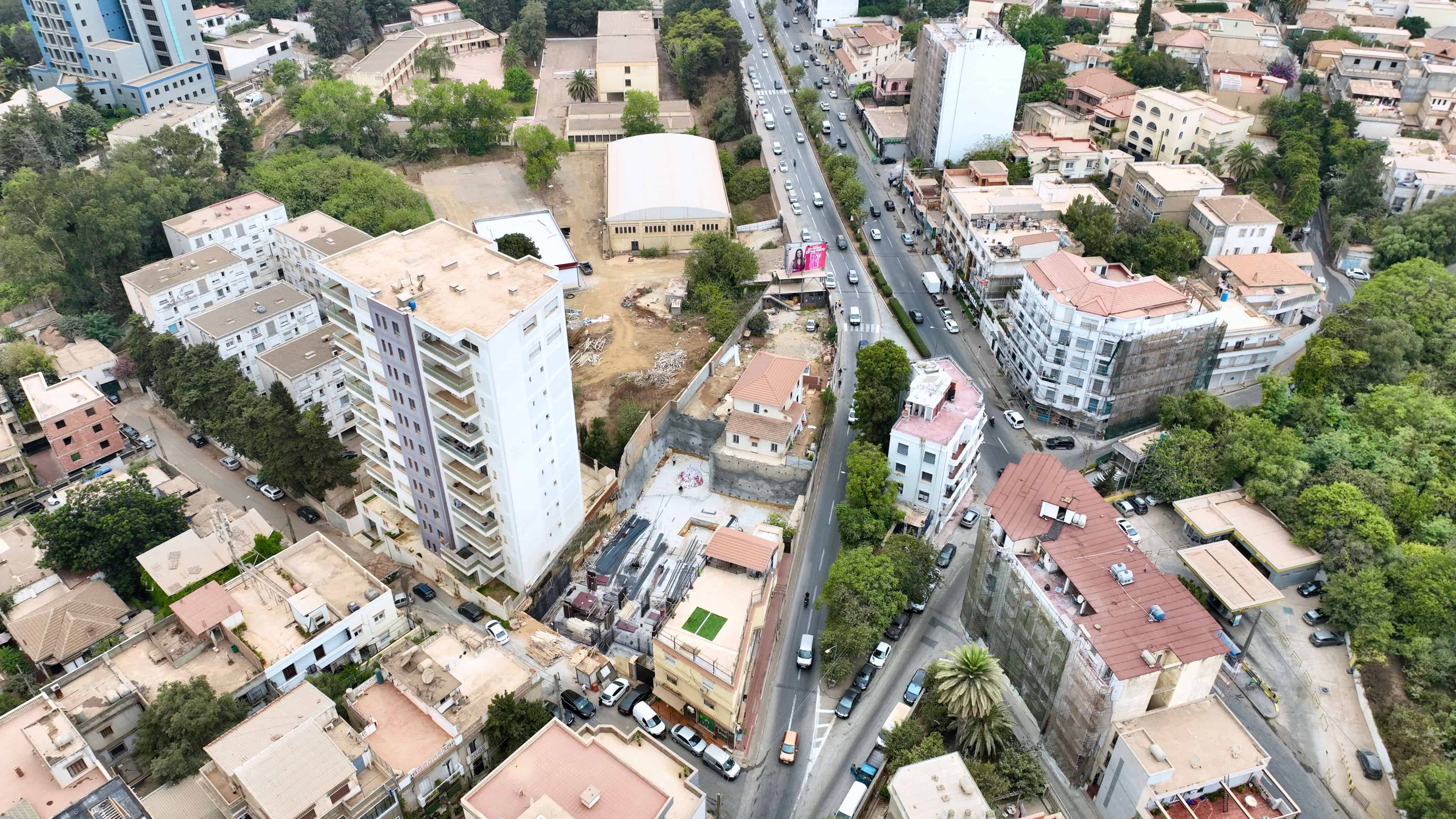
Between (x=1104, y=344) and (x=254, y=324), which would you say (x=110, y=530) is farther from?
(x=1104, y=344)

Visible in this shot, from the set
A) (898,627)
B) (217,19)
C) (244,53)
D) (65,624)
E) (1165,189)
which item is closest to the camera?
(65,624)

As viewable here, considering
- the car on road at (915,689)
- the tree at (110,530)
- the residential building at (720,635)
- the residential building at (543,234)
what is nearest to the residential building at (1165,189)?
the residential building at (543,234)

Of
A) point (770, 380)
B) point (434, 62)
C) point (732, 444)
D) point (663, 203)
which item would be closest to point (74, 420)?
point (732, 444)

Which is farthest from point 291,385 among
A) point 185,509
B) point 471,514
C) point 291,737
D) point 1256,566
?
point 1256,566

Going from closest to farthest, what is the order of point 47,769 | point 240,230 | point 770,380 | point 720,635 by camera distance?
1. point 47,769
2. point 720,635
3. point 770,380
4. point 240,230

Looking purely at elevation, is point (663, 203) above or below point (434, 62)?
below

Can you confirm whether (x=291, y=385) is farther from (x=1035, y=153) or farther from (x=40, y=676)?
(x=1035, y=153)
